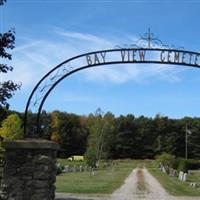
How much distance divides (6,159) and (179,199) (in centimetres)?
1295

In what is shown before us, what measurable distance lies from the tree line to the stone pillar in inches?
3804

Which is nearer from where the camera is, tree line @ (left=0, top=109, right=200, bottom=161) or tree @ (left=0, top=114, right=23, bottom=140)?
tree @ (left=0, top=114, right=23, bottom=140)

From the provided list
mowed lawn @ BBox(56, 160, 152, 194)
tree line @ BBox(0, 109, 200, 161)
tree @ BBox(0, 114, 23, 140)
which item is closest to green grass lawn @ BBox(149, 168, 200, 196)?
mowed lawn @ BBox(56, 160, 152, 194)

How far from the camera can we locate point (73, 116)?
124438 mm

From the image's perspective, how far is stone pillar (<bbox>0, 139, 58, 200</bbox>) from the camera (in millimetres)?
11539

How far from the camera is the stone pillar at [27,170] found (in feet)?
37.9

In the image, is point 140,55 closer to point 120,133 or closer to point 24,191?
point 24,191

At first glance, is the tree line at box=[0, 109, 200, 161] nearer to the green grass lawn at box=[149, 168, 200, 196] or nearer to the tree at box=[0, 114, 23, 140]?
the tree at box=[0, 114, 23, 140]

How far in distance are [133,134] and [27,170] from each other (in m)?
118

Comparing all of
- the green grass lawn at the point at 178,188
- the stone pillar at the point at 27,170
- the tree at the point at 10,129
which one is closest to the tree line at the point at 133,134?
the tree at the point at 10,129

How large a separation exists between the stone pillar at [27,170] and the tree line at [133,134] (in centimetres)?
9661

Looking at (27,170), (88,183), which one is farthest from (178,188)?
(27,170)

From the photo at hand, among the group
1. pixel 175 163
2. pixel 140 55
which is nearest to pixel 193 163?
pixel 175 163

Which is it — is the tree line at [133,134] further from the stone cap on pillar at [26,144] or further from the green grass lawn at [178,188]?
the stone cap on pillar at [26,144]
